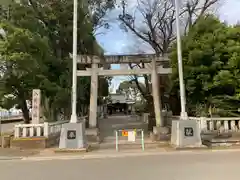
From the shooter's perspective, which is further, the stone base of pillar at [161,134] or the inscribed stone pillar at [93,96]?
the inscribed stone pillar at [93,96]

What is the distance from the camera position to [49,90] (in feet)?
51.8

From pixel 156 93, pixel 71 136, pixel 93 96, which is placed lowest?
pixel 71 136

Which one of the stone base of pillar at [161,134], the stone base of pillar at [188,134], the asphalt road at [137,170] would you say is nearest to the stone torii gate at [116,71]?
the stone base of pillar at [161,134]

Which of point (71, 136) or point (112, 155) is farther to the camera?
point (71, 136)

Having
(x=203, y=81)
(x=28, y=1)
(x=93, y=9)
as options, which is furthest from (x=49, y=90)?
(x=93, y=9)

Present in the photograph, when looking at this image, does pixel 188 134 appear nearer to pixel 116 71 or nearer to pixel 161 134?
pixel 161 134

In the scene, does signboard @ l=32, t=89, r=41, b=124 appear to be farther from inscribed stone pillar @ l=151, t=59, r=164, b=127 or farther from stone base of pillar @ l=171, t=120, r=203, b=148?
inscribed stone pillar @ l=151, t=59, r=164, b=127

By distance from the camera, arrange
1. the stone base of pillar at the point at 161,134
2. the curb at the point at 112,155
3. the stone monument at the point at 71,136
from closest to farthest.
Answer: the curb at the point at 112,155 < the stone monument at the point at 71,136 < the stone base of pillar at the point at 161,134

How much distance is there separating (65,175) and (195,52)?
9623 millimetres

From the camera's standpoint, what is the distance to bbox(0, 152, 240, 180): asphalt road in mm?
7145

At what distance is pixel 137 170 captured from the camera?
7.95 meters

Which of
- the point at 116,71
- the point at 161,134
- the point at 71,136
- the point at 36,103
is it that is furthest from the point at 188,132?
the point at 36,103

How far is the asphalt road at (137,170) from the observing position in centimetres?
714

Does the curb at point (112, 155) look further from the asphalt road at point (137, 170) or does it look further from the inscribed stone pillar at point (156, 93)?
the inscribed stone pillar at point (156, 93)
